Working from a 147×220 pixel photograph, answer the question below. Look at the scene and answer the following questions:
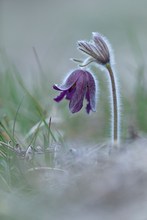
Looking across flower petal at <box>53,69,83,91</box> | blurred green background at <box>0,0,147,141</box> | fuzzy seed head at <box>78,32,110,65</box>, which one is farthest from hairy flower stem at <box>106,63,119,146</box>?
blurred green background at <box>0,0,147,141</box>

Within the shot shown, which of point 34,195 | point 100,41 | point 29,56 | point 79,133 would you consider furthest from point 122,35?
point 34,195

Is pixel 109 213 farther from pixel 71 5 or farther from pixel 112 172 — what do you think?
pixel 71 5

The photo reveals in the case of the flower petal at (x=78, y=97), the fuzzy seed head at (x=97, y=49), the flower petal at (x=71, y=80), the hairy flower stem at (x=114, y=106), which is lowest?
the hairy flower stem at (x=114, y=106)

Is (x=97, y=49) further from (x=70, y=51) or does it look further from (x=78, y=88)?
(x=70, y=51)

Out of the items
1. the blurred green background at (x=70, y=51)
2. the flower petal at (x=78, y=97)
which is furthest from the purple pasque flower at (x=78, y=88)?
the blurred green background at (x=70, y=51)

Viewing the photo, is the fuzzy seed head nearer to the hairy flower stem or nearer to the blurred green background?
the hairy flower stem

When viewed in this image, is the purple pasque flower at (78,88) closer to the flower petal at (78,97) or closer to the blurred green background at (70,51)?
the flower petal at (78,97)
